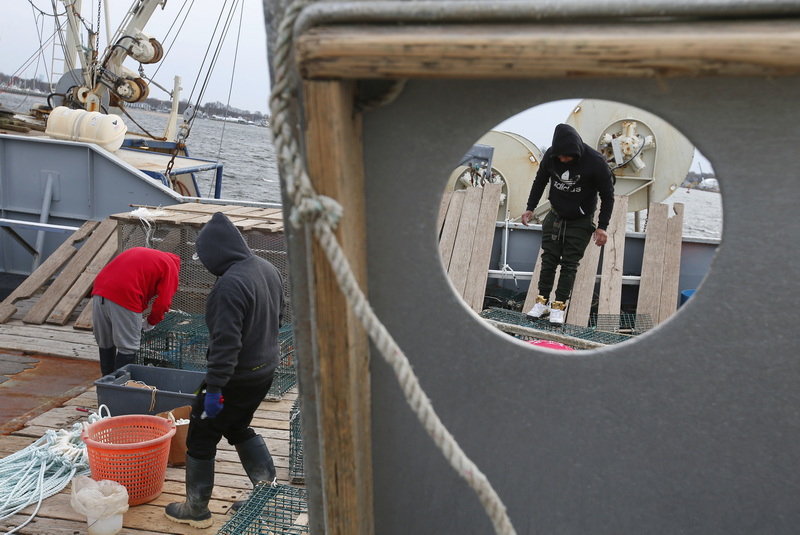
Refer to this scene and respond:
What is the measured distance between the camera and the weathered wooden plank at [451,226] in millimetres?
8500

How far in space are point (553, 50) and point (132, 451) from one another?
3988 millimetres

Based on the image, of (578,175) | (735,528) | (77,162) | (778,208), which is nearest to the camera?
(778,208)

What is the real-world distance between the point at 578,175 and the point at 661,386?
5414 mm

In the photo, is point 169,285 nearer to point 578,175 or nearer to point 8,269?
point 578,175

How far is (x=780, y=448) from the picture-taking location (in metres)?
1.84

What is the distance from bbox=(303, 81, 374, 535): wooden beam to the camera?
1.51m

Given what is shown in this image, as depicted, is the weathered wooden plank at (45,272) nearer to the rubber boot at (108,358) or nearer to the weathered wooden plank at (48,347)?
the weathered wooden plank at (48,347)

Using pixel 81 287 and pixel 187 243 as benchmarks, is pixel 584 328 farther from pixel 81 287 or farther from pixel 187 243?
pixel 81 287

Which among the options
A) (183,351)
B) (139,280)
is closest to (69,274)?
(183,351)

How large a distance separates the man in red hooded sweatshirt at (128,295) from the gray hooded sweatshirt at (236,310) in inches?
82.7

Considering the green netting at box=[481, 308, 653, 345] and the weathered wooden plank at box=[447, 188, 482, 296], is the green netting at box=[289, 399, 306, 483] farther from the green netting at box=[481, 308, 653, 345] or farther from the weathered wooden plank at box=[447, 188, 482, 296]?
the weathered wooden plank at box=[447, 188, 482, 296]

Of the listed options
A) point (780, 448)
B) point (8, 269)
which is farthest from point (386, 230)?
point (8, 269)

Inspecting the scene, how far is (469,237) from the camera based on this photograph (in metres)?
8.56

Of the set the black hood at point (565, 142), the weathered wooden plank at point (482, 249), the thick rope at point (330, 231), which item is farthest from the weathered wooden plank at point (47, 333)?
the thick rope at point (330, 231)
